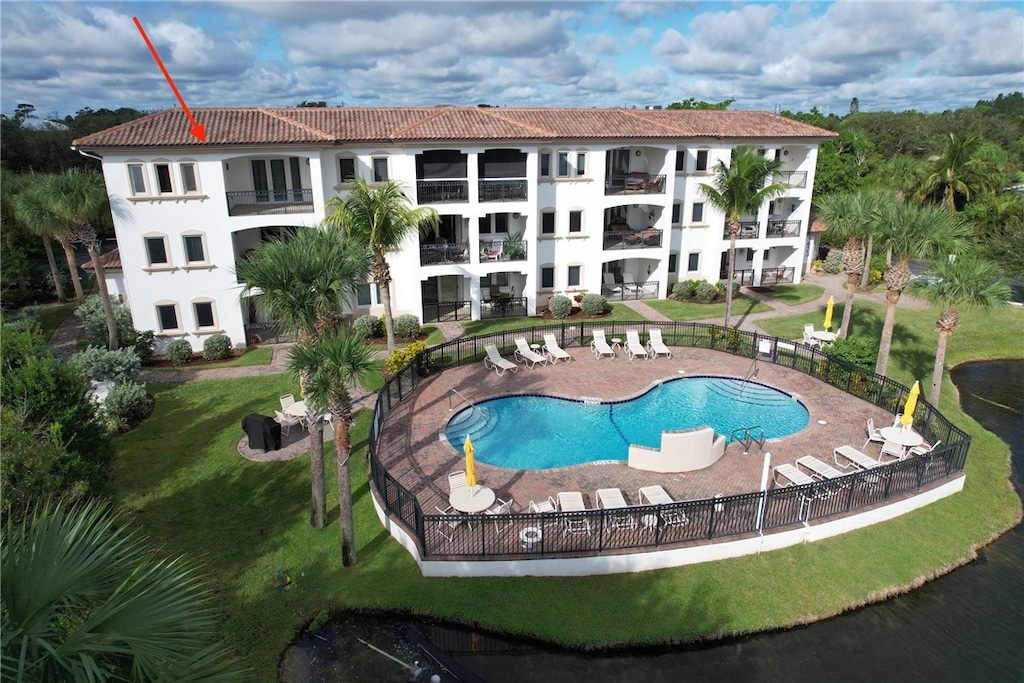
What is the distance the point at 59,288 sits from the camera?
35.8 m

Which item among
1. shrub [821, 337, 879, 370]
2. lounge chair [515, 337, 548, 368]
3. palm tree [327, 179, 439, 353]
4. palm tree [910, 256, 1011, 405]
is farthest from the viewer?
lounge chair [515, 337, 548, 368]

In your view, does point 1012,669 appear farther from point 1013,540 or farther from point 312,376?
point 312,376

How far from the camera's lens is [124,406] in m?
19.8

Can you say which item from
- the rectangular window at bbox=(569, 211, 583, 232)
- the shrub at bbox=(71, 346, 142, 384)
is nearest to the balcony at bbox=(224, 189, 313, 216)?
the shrub at bbox=(71, 346, 142, 384)

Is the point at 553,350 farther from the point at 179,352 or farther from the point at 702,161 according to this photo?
the point at 702,161

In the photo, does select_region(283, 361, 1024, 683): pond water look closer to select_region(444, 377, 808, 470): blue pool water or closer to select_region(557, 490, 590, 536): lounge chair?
select_region(557, 490, 590, 536): lounge chair

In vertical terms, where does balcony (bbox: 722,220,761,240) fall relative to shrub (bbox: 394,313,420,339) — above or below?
above

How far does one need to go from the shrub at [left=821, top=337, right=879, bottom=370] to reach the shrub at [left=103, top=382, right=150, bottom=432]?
2435 cm

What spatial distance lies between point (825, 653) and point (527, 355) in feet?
49.7

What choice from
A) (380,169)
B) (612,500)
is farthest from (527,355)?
(380,169)

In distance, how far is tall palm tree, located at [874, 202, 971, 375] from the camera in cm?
1823

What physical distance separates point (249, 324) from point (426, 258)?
8.77m

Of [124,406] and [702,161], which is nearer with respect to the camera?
[124,406]

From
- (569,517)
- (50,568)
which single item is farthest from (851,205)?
(50,568)
